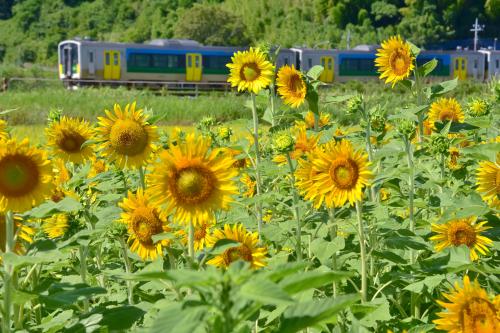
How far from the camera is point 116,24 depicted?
64688 millimetres

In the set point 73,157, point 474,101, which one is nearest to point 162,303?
point 73,157

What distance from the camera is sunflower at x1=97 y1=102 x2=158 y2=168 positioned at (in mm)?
2607

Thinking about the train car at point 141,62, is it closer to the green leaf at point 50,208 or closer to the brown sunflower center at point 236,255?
the brown sunflower center at point 236,255

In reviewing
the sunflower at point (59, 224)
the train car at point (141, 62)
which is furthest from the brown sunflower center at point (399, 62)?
the train car at point (141, 62)

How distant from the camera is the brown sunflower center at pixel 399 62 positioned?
3.39 meters

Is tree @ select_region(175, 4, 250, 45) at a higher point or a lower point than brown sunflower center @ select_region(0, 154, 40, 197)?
higher

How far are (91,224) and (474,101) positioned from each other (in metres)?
2.63

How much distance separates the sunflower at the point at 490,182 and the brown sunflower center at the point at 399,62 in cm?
109

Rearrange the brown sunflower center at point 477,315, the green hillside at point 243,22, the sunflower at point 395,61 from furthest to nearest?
the green hillside at point 243,22, the sunflower at point 395,61, the brown sunflower center at point 477,315

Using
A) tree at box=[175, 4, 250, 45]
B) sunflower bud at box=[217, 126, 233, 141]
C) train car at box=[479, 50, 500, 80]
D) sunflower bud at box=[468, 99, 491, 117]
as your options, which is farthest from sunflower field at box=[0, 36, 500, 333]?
tree at box=[175, 4, 250, 45]

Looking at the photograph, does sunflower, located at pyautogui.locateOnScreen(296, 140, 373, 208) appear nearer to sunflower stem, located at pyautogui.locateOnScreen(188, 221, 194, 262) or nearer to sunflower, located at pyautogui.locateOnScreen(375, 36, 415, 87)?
sunflower stem, located at pyautogui.locateOnScreen(188, 221, 194, 262)

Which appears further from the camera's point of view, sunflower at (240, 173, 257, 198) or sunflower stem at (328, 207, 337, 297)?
sunflower at (240, 173, 257, 198)

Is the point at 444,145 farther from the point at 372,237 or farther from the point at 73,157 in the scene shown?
the point at 73,157

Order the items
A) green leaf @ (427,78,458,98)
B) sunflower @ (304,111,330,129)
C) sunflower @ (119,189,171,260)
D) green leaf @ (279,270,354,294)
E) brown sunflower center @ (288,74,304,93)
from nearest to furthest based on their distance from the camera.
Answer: green leaf @ (279,270,354,294), sunflower @ (119,189,171,260), green leaf @ (427,78,458,98), brown sunflower center @ (288,74,304,93), sunflower @ (304,111,330,129)
